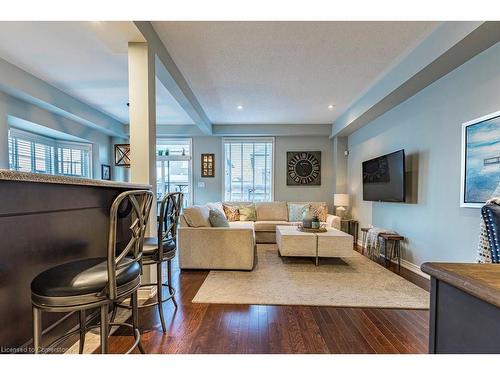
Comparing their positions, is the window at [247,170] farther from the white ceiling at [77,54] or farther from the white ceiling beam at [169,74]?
the white ceiling at [77,54]

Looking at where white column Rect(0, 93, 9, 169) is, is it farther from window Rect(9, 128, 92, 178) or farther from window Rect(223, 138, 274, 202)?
window Rect(223, 138, 274, 202)

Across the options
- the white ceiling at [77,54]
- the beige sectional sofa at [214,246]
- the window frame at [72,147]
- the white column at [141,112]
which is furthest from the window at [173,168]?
the white column at [141,112]

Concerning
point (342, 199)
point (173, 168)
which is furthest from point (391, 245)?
point (173, 168)

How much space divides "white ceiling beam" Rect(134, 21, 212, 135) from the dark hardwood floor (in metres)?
2.46

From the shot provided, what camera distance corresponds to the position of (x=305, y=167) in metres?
6.24

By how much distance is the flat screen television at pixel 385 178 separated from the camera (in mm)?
3502

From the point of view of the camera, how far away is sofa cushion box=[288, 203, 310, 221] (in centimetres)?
554

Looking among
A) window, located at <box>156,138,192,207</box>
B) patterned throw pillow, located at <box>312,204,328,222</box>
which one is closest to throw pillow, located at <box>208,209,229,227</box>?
patterned throw pillow, located at <box>312,204,328,222</box>

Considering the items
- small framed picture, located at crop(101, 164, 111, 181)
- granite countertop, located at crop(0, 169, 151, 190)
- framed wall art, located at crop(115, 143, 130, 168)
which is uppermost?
framed wall art, located at crop(115, 143, 130, 168)

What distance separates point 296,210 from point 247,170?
1629 millimetres

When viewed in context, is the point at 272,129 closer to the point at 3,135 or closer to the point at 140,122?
the point at 140,122
